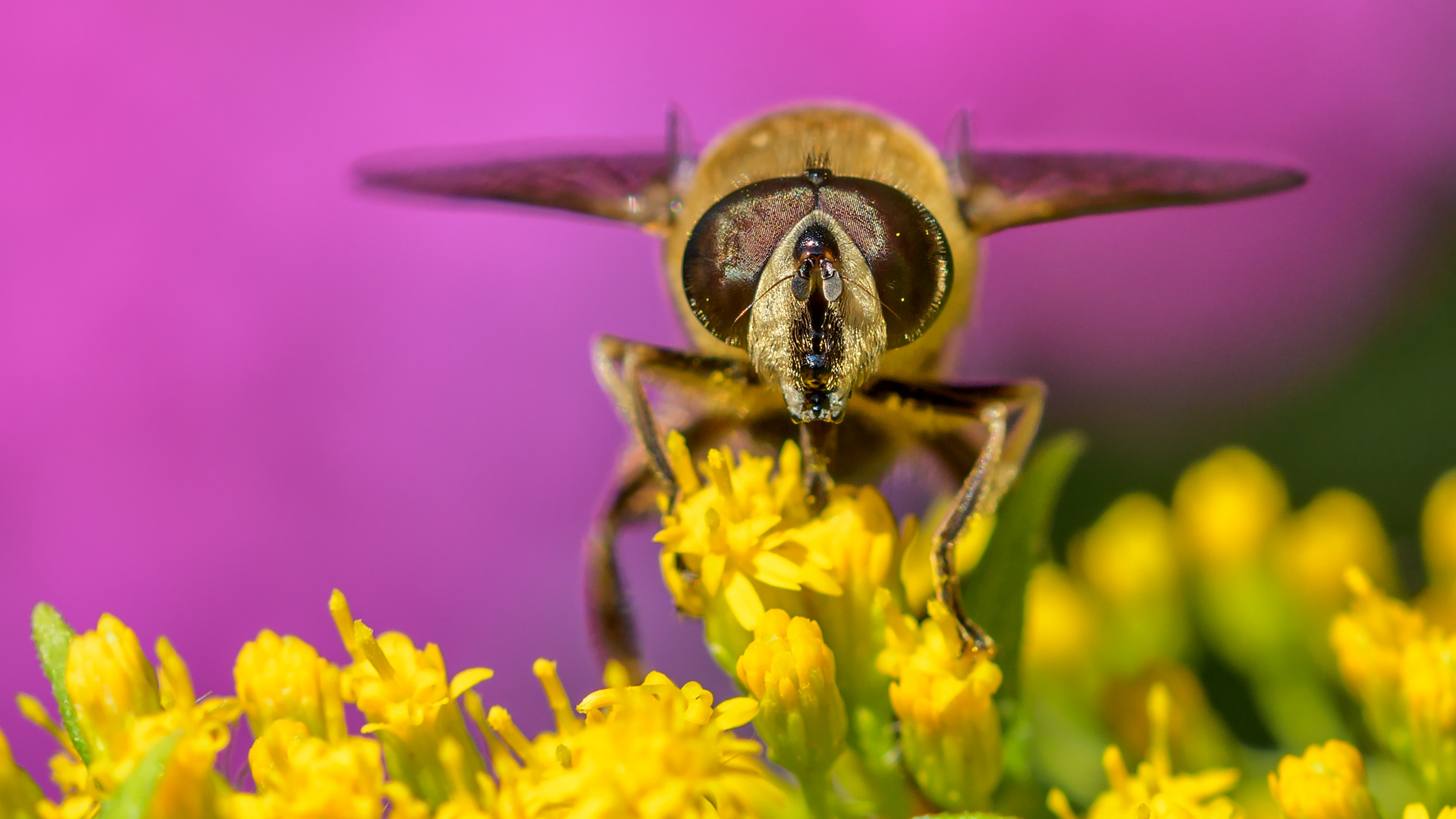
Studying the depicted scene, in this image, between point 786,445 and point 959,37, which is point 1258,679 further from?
point 959,37

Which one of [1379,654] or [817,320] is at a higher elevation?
[817,320]

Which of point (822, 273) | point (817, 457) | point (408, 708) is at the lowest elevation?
point (408, 708)

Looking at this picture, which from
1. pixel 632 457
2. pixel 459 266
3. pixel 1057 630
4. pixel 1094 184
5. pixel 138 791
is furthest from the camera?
pixel 459 266

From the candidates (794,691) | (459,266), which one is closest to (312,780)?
(794,691)

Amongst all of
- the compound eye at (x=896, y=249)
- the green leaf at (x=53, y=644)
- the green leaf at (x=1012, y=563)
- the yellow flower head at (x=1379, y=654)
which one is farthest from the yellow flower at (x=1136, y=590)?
the green leaf at (x=53, y=644)

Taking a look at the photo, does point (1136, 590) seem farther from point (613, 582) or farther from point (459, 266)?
point (459, 266)

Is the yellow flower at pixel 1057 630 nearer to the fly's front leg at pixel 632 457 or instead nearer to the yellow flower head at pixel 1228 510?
the yellow flower head at pixel 1228 510

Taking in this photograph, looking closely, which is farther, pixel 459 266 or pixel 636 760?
pixel 459 266
